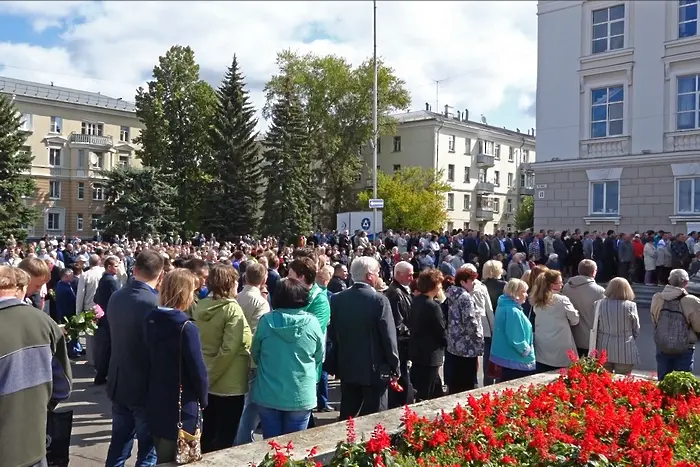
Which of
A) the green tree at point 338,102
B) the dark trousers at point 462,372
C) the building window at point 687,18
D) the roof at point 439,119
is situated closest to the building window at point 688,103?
the building window at point 687,18

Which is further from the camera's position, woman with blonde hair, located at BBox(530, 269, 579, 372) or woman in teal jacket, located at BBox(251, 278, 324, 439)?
woman with blonde hair, located at BBox(530, 269, 579, 372)

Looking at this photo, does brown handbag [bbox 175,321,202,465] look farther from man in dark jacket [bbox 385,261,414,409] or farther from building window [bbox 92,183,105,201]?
building window [bbox 92,183,105,201]

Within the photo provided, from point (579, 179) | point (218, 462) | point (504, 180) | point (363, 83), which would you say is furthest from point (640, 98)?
point (504, 180)

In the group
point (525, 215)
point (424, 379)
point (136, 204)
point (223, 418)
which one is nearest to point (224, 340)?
point (223, 418)

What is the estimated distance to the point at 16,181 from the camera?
124 feet

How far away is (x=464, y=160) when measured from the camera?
6234cm

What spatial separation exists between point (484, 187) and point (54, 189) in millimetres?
43249

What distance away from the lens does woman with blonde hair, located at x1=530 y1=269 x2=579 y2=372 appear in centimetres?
729

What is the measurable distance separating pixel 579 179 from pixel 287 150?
22281 mm

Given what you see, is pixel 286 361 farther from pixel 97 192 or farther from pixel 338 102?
pixel 97 192

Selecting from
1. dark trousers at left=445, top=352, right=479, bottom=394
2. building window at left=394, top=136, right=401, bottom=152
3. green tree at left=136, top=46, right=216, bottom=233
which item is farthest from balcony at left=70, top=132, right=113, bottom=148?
dark trousers at left=445, top=352, right=479, bottom=394

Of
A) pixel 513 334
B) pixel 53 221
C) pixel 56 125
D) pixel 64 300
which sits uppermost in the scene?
pixel 56 125

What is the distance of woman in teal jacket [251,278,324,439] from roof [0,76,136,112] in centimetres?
6542

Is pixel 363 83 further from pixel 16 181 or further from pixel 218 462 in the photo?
pixel 218 462
